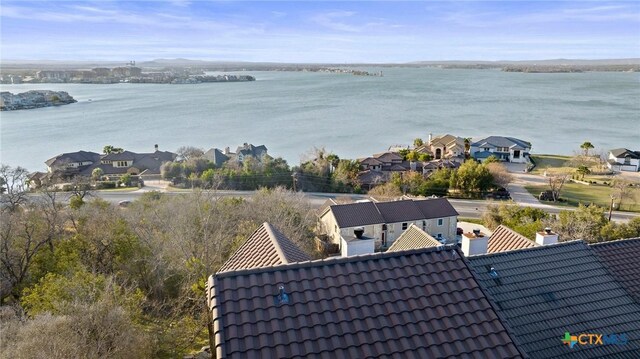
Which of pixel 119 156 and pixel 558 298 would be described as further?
pixel 119 156

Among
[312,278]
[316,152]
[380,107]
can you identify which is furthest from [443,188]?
[380,107]

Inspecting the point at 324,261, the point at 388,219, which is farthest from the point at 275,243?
the point at 388,219

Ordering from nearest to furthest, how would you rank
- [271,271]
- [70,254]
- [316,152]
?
1. [271,271]
2. [70,254]
3. [316,152]

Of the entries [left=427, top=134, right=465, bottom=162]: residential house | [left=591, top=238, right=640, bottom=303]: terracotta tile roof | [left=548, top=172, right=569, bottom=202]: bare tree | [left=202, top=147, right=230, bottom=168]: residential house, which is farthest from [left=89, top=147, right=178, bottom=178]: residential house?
[left=591, top=238, right=640, bottom=303]: terracotta tile roof

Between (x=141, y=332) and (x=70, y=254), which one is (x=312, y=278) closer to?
(x=141, y=332)

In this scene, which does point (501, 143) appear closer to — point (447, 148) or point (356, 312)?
point (447, 148)

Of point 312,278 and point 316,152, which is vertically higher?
point 312,278

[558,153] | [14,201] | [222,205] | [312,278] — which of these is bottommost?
[558,153]

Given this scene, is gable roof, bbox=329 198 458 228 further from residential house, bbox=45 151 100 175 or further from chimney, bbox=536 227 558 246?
residential house, bbox=45 151 100 175
